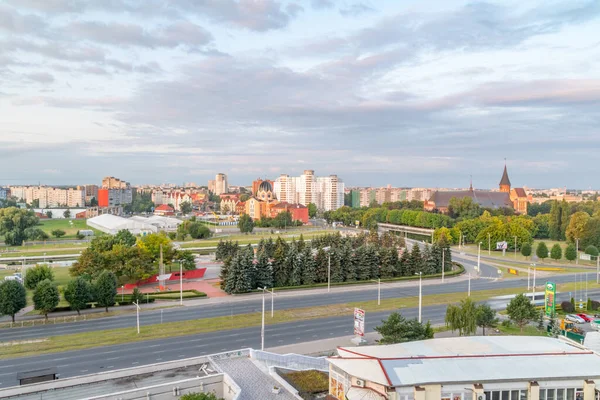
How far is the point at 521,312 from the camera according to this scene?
33.0 metres

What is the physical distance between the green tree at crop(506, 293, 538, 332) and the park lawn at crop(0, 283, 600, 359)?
9285 millimetres

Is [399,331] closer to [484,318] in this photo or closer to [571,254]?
[484,318]

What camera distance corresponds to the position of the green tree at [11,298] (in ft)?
111

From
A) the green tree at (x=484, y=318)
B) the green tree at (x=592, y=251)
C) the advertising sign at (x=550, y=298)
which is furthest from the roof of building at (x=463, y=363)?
the green tree at (x=592, y=251)

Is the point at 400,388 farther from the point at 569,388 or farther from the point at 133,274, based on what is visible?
the point at 133,274

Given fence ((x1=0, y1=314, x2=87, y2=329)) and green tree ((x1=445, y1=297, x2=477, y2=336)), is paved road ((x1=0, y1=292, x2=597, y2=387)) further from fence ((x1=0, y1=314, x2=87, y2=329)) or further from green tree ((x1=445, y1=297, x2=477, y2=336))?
fence ((x1=0, y1=314, x2=87, y2=329))

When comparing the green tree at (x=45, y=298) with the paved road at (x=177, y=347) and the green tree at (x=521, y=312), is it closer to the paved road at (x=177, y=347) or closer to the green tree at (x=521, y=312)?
the paved road at (x=177, y=347)

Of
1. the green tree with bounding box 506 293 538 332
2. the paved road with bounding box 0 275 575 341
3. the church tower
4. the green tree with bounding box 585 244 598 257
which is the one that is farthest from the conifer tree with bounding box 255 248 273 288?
the church tower

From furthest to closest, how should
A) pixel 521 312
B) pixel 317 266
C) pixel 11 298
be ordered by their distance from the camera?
pixel 317 266
pixel 11 298
pixel 521 312

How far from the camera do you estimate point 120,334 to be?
103 feet

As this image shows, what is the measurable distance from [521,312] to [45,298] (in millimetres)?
36281

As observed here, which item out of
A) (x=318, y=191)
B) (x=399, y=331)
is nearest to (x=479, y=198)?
(x=318, y=191)

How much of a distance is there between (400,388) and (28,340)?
2578 centimetres

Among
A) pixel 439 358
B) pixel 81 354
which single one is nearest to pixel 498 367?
pixel 439 358
